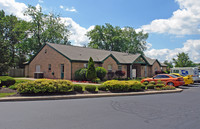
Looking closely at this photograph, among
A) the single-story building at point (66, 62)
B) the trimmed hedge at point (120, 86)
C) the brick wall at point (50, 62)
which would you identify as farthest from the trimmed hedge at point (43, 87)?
the brick wall at point (50, 62)

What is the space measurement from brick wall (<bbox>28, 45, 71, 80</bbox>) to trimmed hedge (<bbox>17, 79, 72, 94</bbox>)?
12.4 metres

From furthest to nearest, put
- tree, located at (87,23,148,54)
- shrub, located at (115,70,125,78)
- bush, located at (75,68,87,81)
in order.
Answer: tree, located at (87,23,148,54), shrub, located at (115,70,125,78), bush, located at (75,68,87,81)

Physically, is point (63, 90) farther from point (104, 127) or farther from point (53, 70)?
point (53, 70)

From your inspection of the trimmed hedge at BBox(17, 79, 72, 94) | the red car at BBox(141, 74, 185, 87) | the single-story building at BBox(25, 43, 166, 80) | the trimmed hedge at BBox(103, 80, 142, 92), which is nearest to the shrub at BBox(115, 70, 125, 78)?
the single-story building at BBox(25, 43, 166, 80)

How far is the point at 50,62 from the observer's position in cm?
2738

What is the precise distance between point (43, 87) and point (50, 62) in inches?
675

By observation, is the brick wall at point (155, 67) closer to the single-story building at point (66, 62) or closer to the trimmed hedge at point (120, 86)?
the single-story building at point (66, 62)

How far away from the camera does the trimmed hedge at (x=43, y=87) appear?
1062 cm

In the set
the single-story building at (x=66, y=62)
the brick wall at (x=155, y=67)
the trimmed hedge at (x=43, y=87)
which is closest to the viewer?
the trimmed hedge at (x=43, y=87)

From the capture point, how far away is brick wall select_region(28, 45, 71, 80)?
24.5 m

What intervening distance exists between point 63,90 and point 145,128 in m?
7.30

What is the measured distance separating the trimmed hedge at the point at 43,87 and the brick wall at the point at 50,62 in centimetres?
1236

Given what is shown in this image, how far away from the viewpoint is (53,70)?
1049 inches

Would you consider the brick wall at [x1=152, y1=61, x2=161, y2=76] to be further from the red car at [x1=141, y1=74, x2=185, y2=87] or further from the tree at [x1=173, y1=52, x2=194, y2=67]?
the red car at [x1=141, y1=74, x2=185, y2=87]
